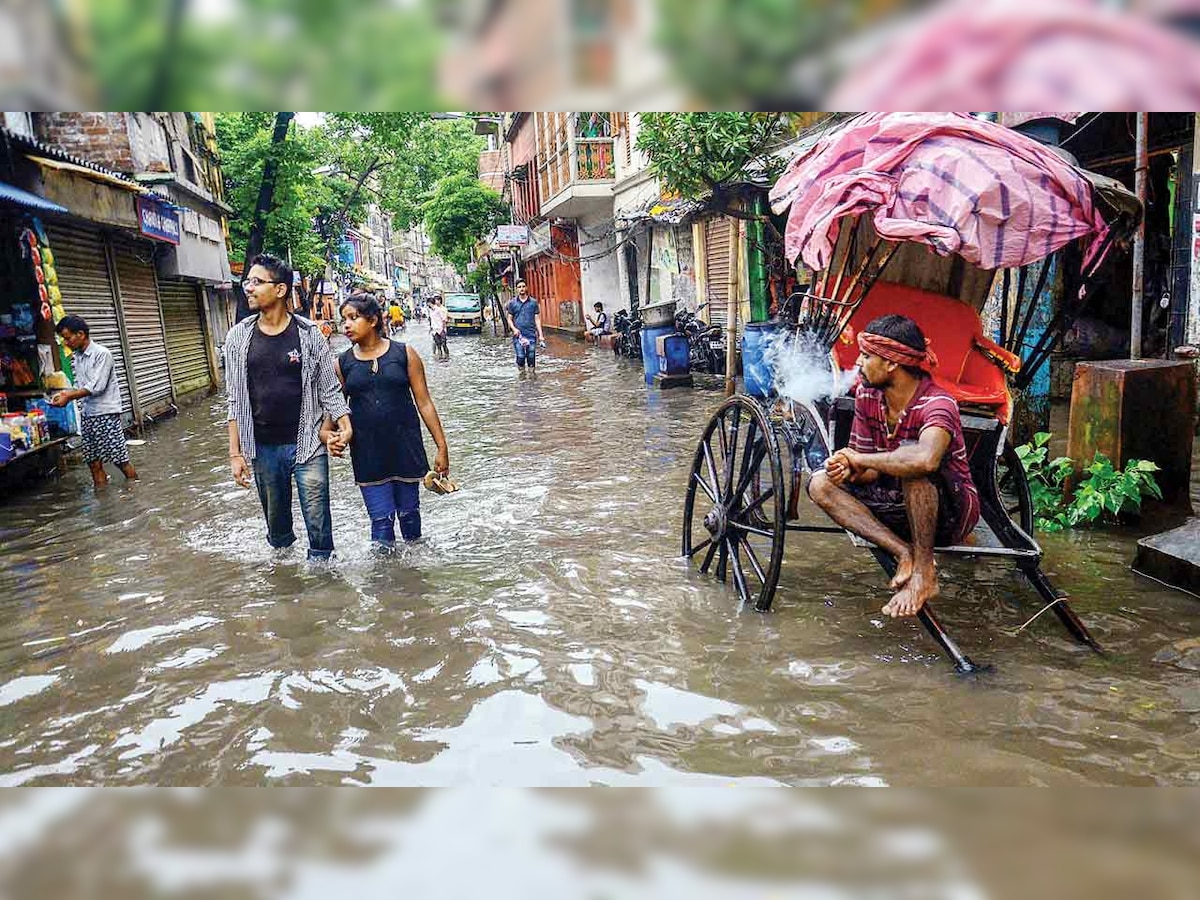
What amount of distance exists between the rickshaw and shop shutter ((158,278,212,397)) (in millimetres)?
13540

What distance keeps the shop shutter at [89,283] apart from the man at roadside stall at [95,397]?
6.84ft

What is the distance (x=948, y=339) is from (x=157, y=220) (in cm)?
1209

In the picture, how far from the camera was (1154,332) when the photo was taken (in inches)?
380

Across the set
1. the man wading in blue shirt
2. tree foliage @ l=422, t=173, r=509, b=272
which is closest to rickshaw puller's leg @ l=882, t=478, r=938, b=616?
the man wading in blue shirt

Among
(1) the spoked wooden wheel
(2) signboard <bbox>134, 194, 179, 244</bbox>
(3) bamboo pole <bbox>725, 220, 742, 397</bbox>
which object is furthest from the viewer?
(3) bamboo pole <bbox>725, 220, 742, 397</bbox>

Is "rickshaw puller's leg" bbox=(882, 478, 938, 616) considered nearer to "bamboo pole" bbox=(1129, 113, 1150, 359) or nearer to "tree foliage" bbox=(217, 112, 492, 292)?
"bamboo pole" bbox=(1129, 113, 1150, 359)

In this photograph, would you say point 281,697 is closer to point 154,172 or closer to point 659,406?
point 659,406

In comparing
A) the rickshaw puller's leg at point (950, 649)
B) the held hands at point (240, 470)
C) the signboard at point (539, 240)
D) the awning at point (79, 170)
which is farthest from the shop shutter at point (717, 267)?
the signboard at point (539, 240)

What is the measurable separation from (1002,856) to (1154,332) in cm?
919

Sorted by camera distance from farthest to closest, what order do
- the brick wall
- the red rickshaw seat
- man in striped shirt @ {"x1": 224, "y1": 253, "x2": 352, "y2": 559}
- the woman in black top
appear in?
the brick wall → the woman in black top → man in striped shirt @ {"x1": 224, "y1": 253, "x2": 352, "y2": 559} → the red rickshaw seat

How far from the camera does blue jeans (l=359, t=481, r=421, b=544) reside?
5734 millimetres

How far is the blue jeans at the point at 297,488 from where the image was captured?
5.41m
